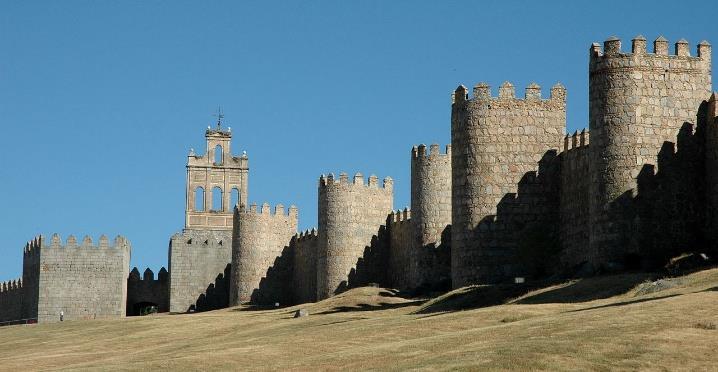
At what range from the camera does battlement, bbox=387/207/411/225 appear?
57062mm

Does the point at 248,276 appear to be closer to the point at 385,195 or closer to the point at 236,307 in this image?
the point at 236,307

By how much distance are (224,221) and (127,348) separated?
48.0 m

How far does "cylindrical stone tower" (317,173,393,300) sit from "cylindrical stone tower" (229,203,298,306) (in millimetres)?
7602

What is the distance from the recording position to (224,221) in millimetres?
88438

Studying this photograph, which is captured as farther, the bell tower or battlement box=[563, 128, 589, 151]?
the bell tower

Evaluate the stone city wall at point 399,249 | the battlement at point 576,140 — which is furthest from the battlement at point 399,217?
the battlement at point 576,140

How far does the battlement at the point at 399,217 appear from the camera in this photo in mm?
57062

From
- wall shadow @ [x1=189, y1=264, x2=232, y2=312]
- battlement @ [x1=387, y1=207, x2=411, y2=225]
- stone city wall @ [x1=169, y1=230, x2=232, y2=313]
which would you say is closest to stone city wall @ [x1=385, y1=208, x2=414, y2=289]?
battlement @ [x1=387, y1=207, x2=411, y2=225]

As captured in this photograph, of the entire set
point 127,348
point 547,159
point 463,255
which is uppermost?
point 547,159

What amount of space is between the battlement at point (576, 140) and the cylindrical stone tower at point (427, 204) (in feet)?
28.0

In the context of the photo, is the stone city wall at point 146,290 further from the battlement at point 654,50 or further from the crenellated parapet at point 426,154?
the battlement at point 654,50

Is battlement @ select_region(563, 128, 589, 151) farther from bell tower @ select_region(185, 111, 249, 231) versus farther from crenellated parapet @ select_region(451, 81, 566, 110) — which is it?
bell tower @ select_region(185, 111, 249, 231)

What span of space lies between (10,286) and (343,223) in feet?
88.7

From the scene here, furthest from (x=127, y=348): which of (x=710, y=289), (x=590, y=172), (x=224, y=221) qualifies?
(x=224, y=221)
